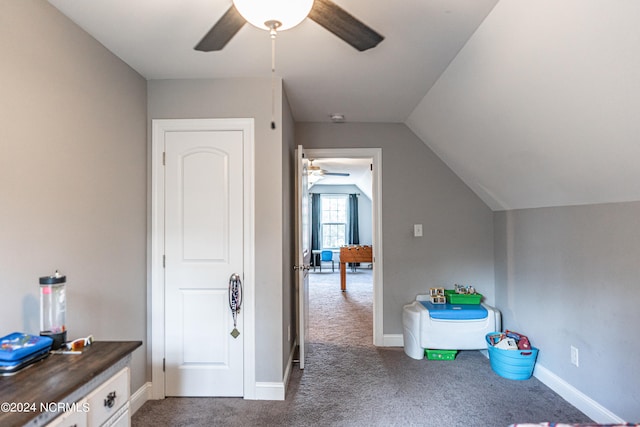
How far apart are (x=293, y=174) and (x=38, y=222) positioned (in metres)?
2.19

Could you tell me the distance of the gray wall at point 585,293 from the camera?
85.0 inches

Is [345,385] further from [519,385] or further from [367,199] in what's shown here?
[367,199]

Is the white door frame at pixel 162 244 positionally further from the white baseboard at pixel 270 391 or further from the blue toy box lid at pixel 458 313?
the blue toy box lid at pixel 458 313

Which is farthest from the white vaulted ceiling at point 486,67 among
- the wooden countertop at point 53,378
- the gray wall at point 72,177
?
the wooden countertop at point 53,378

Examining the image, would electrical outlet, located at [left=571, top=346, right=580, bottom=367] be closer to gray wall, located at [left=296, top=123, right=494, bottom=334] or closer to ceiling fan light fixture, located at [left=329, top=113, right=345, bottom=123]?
gray wall, located at [left=296, top=123, right=494, bottom=334]

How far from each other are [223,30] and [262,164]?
1247mm

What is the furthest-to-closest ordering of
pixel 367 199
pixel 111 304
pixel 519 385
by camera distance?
pixel 367 199 < pixel 519 385 < pixel 111 304

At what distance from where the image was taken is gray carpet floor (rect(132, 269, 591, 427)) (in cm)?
249

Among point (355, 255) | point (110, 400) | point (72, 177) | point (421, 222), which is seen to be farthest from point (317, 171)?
point (110, 400)

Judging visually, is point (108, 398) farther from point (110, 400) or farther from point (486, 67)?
point (486, 67)

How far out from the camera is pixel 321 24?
5.29ft

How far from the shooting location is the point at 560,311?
2.79 meters

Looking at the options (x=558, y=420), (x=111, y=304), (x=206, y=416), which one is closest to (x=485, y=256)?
(x=558, y=420)

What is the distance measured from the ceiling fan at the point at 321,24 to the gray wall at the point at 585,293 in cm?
174
